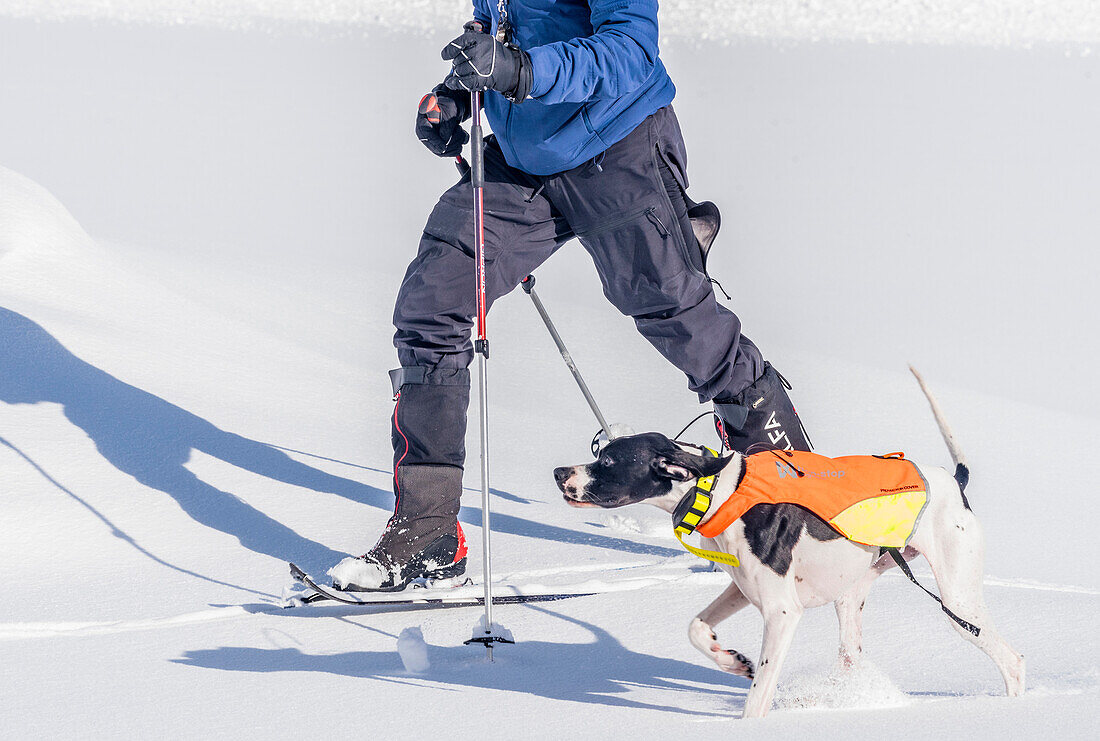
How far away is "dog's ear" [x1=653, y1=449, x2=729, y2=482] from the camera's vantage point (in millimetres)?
2240

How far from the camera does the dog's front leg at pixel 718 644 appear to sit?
7.49ft

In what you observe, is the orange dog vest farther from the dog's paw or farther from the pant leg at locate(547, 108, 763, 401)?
the pant leg at locate(547, 108, 763, 401)

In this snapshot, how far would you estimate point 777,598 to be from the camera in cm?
217

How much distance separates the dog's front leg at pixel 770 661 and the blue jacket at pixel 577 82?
52.0 inches

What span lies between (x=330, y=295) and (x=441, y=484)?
15.8 feet

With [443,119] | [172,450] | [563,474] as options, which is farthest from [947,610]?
Answer: [172,450]

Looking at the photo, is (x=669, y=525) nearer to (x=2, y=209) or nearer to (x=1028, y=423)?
(x=1028, y=423)

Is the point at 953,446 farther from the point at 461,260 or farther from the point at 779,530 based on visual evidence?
the point at 461,260

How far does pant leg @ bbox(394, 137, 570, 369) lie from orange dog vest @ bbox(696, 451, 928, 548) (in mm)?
1065

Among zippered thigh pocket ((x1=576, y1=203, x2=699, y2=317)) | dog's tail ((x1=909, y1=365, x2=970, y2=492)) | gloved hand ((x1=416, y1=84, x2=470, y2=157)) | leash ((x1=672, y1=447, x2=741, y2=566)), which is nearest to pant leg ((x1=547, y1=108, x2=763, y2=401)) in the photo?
zippered thigh pocket ((x1=576, y1=203, x2=699, y2=317))

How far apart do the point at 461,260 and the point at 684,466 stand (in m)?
1.06

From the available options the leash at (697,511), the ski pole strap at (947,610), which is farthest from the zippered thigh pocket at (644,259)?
the ski pole strap at (947,610)

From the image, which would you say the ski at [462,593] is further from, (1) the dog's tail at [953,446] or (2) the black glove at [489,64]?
(2) the black glove at [489,64]

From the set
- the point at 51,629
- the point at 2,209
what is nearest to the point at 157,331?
the point at 2,209
